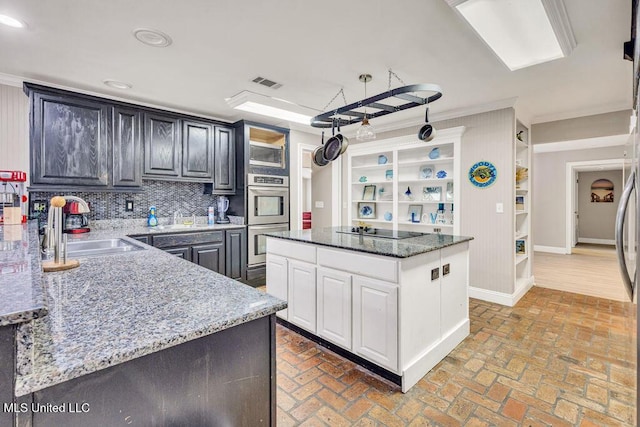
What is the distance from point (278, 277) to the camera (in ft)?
9.75

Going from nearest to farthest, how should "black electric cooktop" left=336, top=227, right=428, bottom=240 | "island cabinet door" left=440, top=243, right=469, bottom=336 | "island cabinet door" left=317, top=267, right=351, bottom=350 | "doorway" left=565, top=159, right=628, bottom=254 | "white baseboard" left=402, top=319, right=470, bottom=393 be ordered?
"white baseboard" left=402, top=319, right=470, bottom=393 < "island cabinet door" left=317, top=267, right=351, bottom=350 < "island cabinet door" left=440, top=243, right=469, bottom=336 < "black electric cooktop" left=336, top=227, right=428, bottom=240 < "doorway" left=565, top=159, right=628, bottom=254

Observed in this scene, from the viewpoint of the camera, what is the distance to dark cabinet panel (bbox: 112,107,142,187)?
3.33 m

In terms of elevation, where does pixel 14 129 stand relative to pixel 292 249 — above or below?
above

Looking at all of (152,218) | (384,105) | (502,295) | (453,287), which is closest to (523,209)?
(502,295)

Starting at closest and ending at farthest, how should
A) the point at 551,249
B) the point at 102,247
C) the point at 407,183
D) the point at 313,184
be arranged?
the point at 102,247, the point at 407,183, the point at 313,184, the point at 551,249

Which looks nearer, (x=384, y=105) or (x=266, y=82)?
(x=384, y=105)

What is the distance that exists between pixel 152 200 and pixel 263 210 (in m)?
1.42

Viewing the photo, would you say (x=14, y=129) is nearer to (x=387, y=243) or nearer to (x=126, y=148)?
(x=126, y=148)

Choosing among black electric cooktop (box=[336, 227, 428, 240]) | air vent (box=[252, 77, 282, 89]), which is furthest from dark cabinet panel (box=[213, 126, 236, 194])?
black electric cooktop (box=[336, 227, 428, 240])

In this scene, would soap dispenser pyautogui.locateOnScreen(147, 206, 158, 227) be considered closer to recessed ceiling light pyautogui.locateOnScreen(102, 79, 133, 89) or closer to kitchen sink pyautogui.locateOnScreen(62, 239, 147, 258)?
kitchen sink pyautogui.locateOnScreen(62, 239, 147, 258)

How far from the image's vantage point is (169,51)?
237 centimetres

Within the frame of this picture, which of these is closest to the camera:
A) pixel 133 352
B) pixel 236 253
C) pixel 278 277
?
pixel 133 352

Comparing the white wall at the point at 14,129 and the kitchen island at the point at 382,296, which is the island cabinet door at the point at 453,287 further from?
the white wall at the point at 14,129

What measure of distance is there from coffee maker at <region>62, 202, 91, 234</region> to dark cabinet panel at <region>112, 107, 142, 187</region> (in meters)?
0.45
